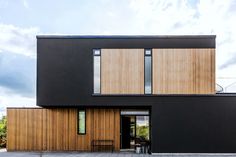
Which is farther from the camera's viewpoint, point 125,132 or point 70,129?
point 125,132

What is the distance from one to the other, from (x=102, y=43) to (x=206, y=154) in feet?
25.4

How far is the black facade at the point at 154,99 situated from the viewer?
54.0 feet

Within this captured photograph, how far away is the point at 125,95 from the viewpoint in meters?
17.0

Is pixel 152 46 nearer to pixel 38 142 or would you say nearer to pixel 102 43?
pixel 102 43

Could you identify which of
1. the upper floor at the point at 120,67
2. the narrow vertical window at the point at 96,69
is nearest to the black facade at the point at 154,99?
the upper floor at the point at 120,67

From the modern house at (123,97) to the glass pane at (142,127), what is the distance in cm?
22

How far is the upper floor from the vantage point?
16906 millimetres

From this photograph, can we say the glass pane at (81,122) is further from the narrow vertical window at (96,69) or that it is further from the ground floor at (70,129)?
the narrow vertical window at (96,69)

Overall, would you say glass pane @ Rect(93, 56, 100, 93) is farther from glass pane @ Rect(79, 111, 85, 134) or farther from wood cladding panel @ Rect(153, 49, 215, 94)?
wood cladding panel @ Rect(153, 49, 215, 94)

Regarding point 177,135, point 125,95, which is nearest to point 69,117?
point 125,95

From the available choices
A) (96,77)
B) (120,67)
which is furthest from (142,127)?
(96,77)

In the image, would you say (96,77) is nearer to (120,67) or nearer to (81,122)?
(120,67)

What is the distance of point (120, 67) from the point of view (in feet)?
56.3

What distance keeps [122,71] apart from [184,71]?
10.5 ft
